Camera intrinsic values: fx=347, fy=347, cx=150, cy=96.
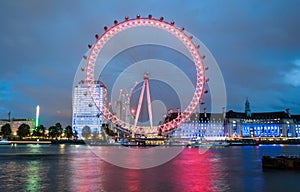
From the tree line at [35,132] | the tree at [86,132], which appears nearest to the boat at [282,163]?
the tree line at [35,132]

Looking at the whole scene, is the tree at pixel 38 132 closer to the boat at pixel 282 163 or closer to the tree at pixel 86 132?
the tree at pixel 86 132

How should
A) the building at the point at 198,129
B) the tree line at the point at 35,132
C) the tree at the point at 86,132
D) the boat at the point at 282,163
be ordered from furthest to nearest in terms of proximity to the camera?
1. the building at the point at 198,129
2. the tree at the point at 86,132
3. the tree line at the point at 35,132
4. the boat at the point at 282,163

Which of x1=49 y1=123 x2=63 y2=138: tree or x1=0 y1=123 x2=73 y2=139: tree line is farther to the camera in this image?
x1=49 y1=123 x2=63 y2=138: tree

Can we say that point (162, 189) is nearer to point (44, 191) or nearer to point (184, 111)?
point (44, 191)

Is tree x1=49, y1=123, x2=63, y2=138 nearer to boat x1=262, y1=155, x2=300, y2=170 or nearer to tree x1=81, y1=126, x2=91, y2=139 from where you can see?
tree x1=81, y1=126, x2=91, y2=139

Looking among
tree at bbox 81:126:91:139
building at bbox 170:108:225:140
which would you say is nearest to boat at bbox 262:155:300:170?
building at bbox 170:108:225:140

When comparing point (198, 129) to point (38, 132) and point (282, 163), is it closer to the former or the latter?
point (38, 132)

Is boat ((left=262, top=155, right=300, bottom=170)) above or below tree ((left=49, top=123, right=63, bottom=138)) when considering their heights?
below

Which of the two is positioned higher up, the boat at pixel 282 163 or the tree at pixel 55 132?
the tree at pixel 55 132

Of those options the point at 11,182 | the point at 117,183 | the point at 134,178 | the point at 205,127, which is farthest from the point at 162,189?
the point at 205,127

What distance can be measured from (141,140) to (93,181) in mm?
100909

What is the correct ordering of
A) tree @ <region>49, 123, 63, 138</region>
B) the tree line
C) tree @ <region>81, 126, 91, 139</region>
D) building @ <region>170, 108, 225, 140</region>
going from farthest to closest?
1. building @ <region>170, 108, 225, 140</region>
2. tree @ <region>81, 126, 91, 139</region>
3. tree @ <region>49, 123, 63, 138</region>
4. the tree line

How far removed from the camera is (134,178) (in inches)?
850

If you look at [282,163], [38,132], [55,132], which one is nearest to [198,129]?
[55,132]
